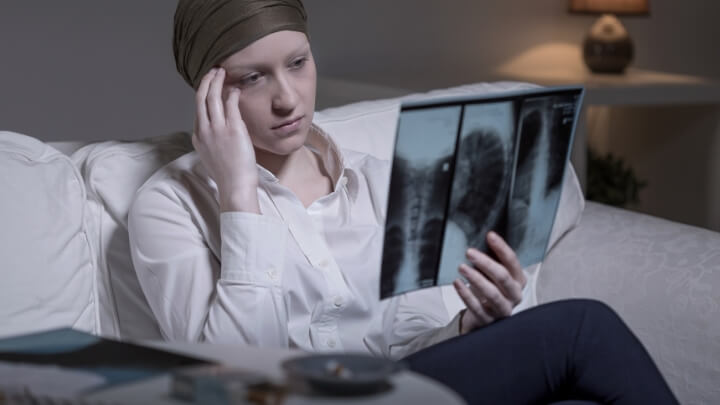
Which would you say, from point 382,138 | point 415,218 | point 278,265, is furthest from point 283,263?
point 382,138

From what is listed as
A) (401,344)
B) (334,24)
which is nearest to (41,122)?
(334,24)

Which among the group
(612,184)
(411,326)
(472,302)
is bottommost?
(612,184)

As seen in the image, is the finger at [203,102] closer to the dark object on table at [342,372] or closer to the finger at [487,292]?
the finger at [487,292]

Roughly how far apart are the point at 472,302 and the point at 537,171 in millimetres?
188

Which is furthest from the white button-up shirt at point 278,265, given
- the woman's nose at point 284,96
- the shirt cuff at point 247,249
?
the woman's nose at point 284,96

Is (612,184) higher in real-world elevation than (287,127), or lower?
lower

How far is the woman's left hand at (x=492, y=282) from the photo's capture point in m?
1.17

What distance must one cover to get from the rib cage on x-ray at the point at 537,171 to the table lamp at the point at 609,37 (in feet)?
7.33

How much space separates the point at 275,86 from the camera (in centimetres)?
131

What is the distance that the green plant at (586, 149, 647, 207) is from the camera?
3471 millimetres

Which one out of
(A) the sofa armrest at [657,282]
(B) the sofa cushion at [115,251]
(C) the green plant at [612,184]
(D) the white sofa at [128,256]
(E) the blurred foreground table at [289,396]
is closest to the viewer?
(E) the blurred foreground table at [289,396]

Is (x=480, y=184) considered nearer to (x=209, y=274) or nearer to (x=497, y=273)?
(x=497, y=273)

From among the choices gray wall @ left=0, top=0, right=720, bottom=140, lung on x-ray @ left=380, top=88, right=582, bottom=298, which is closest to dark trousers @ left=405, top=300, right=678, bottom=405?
lung on x-ray @ left=380, top=88, right=582, bottom=298

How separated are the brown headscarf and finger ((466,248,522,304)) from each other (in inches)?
16.5
